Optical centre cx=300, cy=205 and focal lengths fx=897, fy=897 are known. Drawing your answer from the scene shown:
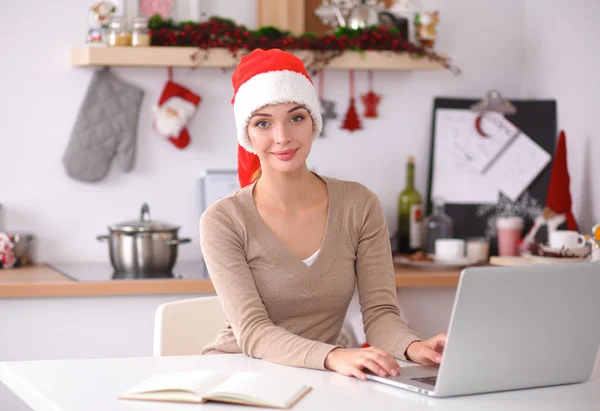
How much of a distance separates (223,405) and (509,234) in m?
2.42

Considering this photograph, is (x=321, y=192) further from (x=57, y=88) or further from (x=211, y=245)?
(x=57, y=88)

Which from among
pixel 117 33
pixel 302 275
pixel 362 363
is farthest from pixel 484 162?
pixel 362 363

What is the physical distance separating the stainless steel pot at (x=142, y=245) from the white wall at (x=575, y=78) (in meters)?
1.50

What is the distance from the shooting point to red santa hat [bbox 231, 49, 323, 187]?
6.29ft

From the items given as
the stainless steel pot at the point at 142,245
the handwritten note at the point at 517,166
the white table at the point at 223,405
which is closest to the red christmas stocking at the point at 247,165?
the white table at the point at 223,405

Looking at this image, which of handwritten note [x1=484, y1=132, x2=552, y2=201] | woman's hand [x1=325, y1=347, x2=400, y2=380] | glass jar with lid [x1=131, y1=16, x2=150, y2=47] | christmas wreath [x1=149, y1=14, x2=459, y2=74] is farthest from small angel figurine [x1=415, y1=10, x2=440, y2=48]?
woman's hand [x1=325, y1=347, x2=400, y2=380]

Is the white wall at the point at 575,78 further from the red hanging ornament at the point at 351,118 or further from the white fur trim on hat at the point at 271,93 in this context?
the white fur trim on hat at the point at 271,93

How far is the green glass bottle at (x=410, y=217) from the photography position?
3602 mm

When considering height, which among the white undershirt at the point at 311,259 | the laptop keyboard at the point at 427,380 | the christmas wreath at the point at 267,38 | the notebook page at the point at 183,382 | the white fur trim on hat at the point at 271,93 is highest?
the christmas wreath at the point at 267,38

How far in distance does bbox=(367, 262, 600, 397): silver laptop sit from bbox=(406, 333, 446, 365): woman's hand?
153mm

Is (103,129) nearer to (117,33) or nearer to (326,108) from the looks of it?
(117,33)

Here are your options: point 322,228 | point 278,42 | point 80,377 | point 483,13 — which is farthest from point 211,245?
point 483,13

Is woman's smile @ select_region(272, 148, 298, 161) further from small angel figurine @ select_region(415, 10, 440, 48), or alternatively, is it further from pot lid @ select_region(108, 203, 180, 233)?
small angel figurine @ select_region(415, 10, 440, 48)

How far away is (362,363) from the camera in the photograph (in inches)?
58.2
